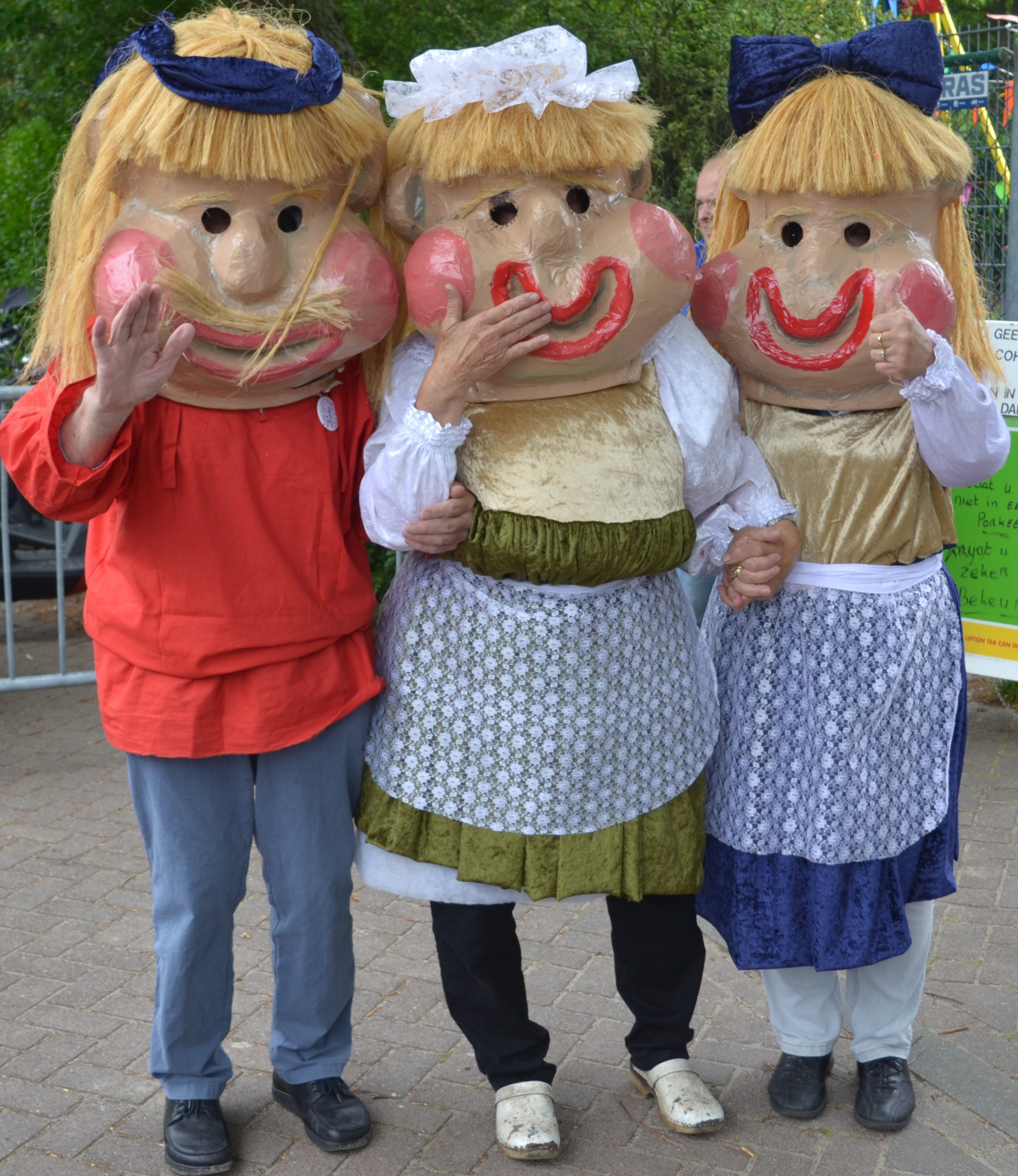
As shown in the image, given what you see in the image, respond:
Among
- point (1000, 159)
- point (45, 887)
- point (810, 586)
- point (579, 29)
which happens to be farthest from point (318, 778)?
point (579, 29)

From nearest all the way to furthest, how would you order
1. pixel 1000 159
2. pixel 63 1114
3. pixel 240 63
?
pixel 240 63, pixel 63 1114, pixel 1000 159

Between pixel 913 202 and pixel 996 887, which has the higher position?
pixel 913 202

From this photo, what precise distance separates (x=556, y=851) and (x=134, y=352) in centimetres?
118

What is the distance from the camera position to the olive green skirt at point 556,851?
2527mm

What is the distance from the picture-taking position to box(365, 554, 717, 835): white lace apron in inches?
97.9

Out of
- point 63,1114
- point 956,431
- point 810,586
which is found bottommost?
point 63,1114

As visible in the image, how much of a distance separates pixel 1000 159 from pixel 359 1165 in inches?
182

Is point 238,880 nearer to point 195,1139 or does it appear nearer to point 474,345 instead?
point 195,1139

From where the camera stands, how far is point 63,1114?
2920 mm

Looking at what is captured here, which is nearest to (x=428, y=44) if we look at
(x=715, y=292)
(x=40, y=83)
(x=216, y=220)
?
(x=40, y=83)

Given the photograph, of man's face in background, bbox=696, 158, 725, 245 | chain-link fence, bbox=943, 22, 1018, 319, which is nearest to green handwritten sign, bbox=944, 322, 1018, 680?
chain-link fence, bbox=943, 22, 1018, 319

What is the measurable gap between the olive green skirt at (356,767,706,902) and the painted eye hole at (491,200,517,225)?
1092 mm

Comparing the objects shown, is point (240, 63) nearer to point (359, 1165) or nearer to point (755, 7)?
point (359, 1165)

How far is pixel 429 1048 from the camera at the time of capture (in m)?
3.21
